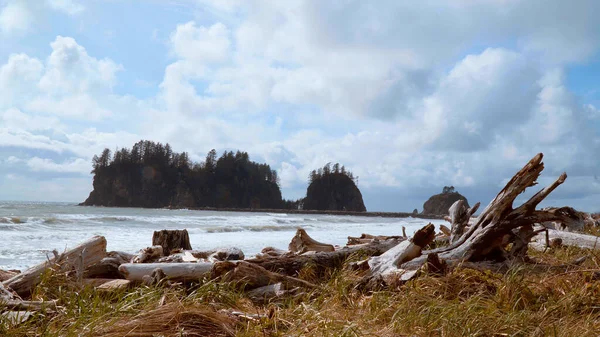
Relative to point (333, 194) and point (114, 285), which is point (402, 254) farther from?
point (333, 194)

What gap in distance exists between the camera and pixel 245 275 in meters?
4.75

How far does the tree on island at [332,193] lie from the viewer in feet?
364

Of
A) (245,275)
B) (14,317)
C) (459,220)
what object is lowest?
(14,317)

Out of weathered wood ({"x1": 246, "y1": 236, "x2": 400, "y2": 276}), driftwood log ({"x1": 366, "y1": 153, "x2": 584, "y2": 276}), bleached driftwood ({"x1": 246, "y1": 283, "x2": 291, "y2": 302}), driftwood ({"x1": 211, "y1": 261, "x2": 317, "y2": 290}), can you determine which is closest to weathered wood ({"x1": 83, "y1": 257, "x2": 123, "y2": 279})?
driftwood ({"x1": 211, "y1": 261, "x2": 317, "y2": 290})

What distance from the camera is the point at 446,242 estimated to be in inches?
336

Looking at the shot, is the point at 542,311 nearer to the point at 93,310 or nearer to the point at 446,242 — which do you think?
the point at 93,310

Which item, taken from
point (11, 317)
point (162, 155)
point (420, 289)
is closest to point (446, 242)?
point (420, 289)

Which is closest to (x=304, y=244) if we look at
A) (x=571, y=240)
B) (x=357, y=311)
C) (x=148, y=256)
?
(x=148, y=256)

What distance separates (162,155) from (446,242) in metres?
102

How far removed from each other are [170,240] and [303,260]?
2980mm

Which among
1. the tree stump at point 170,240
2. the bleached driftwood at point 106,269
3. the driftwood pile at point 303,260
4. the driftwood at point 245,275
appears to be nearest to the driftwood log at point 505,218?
the driftwood pile at point 303,260

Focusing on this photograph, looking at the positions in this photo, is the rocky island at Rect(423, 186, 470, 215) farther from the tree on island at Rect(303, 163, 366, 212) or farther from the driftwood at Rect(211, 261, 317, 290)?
the driftwood at Rect(211, 261, 317, 290)

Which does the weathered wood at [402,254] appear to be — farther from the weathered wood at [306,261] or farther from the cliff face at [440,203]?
the cliff face at [440,203]

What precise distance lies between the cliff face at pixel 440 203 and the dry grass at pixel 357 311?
81.0 m
